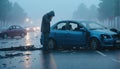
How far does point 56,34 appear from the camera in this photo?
62.6 ft

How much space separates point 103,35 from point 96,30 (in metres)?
0.61

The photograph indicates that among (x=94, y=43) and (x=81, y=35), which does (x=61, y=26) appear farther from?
(x=94, y=43)

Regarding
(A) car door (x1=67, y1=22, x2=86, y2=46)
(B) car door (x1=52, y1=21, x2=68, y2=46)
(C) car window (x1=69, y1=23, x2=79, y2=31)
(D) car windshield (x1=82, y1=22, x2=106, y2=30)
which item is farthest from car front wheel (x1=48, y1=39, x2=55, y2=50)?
(D) car windshield (x1=82, y1=22, x2=106, y2=30)

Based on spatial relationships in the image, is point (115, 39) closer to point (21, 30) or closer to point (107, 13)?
point (21, 30)

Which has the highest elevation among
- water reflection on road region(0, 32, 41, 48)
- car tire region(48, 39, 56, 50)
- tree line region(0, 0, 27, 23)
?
tree line region(0, 0, 27, 23)

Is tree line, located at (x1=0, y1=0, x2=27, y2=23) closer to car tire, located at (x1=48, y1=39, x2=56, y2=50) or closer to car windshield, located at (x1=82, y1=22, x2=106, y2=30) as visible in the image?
car tire, located at (x1=48, y1=39, x2=56, y2=50)

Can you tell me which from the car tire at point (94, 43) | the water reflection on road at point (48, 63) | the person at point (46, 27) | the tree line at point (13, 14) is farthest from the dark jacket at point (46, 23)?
the tree line at point (13, 14)

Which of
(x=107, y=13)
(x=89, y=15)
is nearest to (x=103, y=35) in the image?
(x=107, y=13)

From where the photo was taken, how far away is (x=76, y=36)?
1820 cm

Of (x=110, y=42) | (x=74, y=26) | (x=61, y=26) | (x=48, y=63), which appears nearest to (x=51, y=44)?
(x=61, y=26)

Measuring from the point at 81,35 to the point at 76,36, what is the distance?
301 millimetres

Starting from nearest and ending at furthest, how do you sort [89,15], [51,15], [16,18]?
[51,15] < [16,18] < [89,15]

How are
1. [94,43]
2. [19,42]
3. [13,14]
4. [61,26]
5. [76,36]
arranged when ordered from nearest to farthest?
[94,43], [76,36], [61,26], [19,42], [13,14]

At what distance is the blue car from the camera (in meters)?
17.4
